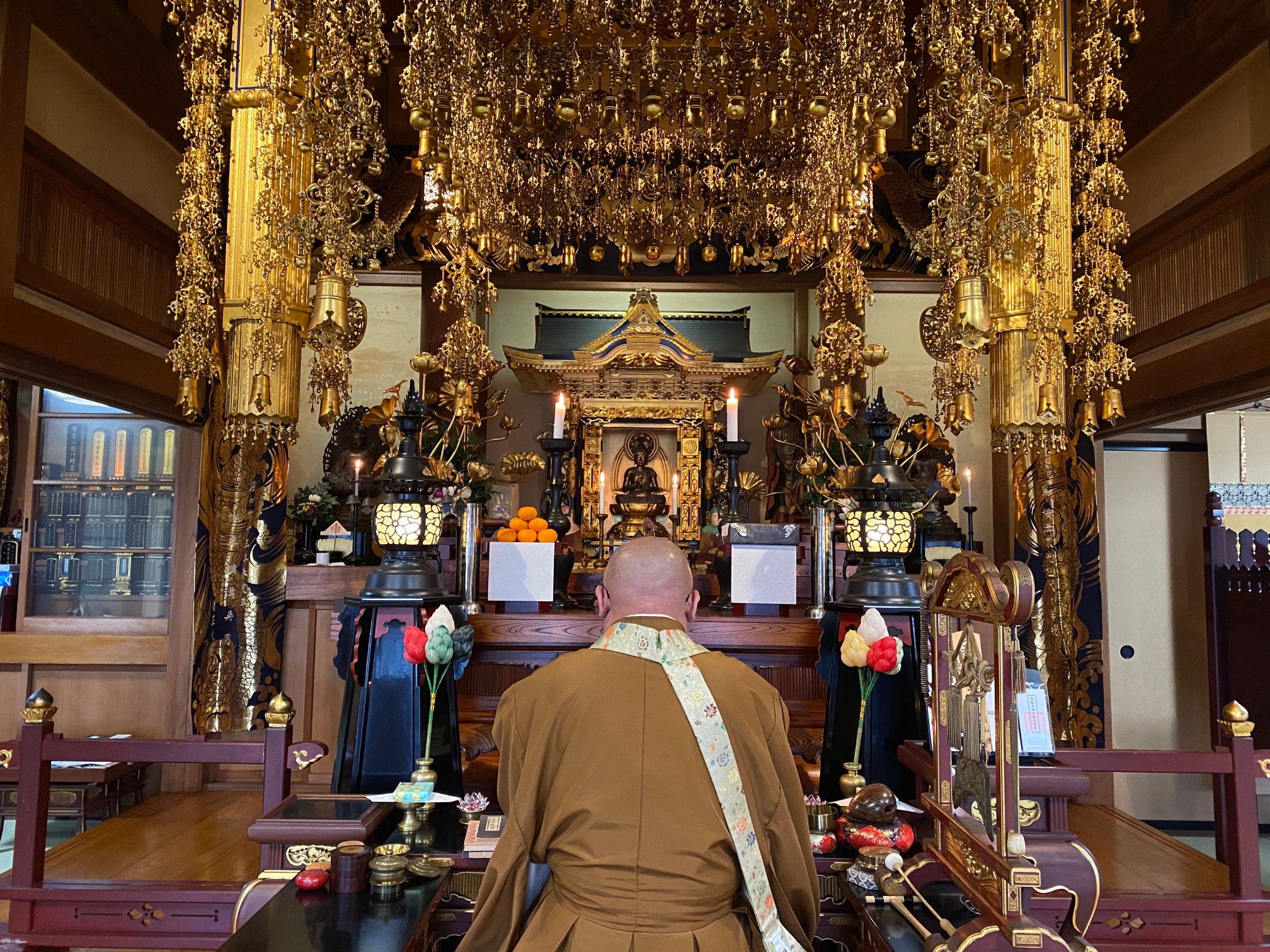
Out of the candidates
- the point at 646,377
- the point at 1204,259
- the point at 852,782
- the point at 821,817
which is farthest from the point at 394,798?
the point at 646,377

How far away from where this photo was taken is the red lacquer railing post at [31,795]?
9.27ft

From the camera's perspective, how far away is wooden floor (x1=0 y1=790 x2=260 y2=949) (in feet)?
12.1

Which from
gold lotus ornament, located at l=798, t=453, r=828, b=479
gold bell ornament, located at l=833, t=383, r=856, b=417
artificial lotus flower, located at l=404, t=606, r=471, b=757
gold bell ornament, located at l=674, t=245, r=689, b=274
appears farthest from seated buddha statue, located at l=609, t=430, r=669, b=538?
artificial lotus flower, located at l=404, t=606, r=471, b=757

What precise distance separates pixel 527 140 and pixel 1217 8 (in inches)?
140

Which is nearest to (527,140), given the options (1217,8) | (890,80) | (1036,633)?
(890,80)

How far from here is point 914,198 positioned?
256 inches

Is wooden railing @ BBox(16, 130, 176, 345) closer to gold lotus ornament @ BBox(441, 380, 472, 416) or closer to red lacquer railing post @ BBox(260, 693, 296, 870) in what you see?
gold lotus ornament @ BBox(441, 380, 472, 416)

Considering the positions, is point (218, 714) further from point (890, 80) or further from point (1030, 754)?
point (890, 80)

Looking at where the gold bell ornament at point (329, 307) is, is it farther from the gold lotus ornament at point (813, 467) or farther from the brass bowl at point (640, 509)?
the brass bowl at point (640, 509)

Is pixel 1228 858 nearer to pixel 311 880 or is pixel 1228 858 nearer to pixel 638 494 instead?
pixel 311 880

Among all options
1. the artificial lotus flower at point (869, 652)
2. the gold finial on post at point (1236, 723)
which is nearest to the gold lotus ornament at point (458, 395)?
the artificial lotus flower at point (869, 652)

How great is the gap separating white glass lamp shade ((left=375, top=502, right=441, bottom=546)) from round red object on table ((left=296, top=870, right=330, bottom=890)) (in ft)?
3.89

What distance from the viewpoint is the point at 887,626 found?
3004 mm

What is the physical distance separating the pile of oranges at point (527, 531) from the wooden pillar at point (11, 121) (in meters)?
2.17
